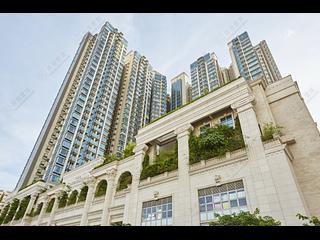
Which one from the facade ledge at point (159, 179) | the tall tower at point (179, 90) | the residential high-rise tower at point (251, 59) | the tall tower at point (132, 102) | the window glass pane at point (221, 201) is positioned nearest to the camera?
the window glass pane at point (221, 201)

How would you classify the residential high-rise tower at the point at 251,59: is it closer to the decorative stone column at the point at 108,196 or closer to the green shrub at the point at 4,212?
the decorative stone column at the point at 108,196

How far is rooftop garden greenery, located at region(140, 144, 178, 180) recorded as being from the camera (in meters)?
15.2

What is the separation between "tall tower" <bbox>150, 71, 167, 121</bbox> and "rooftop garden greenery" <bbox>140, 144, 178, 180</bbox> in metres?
57.9

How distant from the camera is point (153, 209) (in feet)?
46.9

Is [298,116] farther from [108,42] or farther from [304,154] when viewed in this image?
[108,42]

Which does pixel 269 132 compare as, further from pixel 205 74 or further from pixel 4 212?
pixel 205 74

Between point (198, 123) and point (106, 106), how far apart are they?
49.7m

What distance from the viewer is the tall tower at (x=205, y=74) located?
2731 inches

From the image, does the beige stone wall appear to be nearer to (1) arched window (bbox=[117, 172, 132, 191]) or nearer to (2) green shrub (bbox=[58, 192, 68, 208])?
(1) arched window (bbox=[117, 172, 132, 191])

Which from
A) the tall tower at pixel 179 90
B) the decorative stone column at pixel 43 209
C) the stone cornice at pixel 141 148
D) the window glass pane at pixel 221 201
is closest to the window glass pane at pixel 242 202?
the window glass pane at pixel 221 201

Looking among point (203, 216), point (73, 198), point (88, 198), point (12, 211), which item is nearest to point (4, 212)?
point (12, 211)

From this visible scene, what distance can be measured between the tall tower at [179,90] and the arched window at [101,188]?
59065 mm

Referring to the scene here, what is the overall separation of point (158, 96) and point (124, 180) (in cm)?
6398
